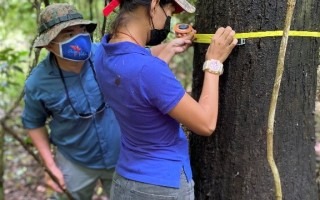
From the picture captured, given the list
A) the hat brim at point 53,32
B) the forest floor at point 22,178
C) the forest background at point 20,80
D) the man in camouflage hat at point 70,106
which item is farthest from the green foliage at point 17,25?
the hat brim at point 53,32

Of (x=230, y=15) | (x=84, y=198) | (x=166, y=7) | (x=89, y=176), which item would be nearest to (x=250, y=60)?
(x=230, y=15)

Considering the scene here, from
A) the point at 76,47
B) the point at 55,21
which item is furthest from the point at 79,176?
the point at 55,21

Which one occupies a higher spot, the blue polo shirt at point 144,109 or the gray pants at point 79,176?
the blue polo shirt at point 144,109

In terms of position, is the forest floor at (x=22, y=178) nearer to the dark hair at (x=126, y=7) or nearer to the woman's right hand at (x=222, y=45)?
the woman's right hand at (x=222, y=45)

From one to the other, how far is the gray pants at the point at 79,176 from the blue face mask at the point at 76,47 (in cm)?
78

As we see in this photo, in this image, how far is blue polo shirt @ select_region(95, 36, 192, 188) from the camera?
145 centimetres

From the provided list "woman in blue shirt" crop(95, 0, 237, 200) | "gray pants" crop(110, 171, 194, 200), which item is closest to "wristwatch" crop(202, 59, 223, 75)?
"woman in blue shirt" crop(95, 0, 237, 200)

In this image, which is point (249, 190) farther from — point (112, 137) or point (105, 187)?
point (105, 187)

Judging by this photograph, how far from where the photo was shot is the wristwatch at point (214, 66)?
5.17 ft

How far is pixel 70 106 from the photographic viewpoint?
8.68 ft

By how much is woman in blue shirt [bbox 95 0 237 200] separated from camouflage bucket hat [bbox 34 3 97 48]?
2.71 feet

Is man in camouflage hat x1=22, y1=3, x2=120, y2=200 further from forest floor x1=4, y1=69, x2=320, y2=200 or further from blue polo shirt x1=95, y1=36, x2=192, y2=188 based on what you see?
forest floor x1=4, y1=69, x2=320, y2=200

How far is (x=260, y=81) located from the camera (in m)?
1.65

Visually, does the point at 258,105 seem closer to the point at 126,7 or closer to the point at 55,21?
the point at 126,7
